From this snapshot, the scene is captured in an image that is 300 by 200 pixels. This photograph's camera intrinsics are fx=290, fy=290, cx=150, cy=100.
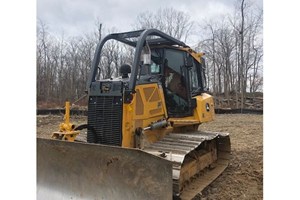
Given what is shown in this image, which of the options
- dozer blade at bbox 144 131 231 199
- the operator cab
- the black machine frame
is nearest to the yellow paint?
the black machine frame

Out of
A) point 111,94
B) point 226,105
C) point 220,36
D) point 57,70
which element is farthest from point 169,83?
point 57,70

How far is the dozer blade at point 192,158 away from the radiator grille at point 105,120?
1.53 feet

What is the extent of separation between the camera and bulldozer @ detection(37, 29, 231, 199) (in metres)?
3.02

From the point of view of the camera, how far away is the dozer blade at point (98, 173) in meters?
2.89

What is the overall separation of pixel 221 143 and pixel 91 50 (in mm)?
19687

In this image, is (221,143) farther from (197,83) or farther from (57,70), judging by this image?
(57,70)

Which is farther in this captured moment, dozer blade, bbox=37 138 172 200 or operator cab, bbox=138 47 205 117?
operator cab, bbox=138 47 205 117

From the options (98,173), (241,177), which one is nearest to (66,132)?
(98,173)

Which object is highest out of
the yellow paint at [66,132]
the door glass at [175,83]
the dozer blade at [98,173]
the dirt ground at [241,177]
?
the door glass at [175,83]

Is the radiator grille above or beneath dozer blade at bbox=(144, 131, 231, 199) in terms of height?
above

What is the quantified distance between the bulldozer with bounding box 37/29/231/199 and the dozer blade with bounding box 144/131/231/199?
1 centimetres

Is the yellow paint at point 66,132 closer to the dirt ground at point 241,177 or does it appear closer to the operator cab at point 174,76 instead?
the operator cab at point 174,76

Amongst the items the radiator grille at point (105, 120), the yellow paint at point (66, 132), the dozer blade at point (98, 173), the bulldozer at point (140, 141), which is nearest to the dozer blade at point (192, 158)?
the bulldozer at point (140, 141)

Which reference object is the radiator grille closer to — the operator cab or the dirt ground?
the operator cab
